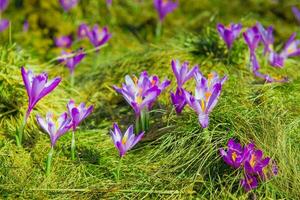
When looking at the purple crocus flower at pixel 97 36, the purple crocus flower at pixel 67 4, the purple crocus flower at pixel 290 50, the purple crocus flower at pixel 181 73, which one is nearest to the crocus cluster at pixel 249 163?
the purple crocus flower at pixel 181 73

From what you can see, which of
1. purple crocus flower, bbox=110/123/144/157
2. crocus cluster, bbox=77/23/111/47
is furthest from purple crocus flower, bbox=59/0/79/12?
purple crocus flower, bbox=110/123/144/157

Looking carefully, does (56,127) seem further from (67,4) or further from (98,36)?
(67,4)

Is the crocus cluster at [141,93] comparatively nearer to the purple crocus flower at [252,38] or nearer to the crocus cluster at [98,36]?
the purple crocus flower at [252,38]

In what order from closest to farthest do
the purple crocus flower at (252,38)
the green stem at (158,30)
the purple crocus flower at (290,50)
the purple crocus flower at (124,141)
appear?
the purple crocus flower at (124,141) < the purple crocus flower at (252,38) < the purple crocus flower at (290,50) < the green stem at (158,30)

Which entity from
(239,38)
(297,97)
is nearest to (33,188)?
(297,97)

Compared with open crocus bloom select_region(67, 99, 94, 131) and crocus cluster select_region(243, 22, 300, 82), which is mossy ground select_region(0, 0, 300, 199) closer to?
crocus cluster select_region(243, 22, 300, 82)

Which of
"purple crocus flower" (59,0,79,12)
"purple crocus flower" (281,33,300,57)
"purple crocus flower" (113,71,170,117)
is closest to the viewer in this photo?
"purple crocus flower" (113,71,170,117)
